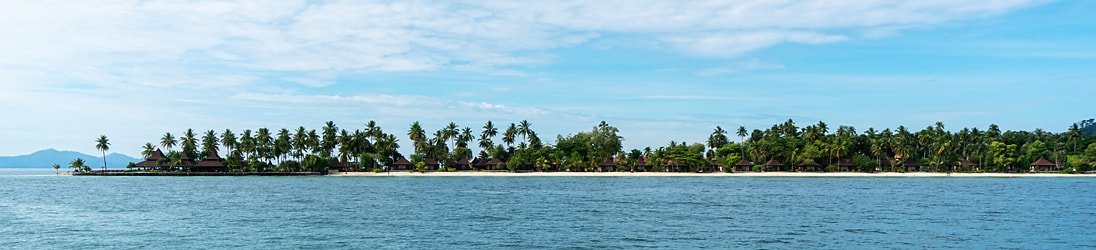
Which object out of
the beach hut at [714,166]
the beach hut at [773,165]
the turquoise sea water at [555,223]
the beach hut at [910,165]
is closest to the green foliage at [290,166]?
the beach hut at [714,166]

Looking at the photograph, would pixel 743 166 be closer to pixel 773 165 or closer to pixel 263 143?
pixel 773 165

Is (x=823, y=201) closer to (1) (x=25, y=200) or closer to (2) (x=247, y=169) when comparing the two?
(1) (x=25, y=200)

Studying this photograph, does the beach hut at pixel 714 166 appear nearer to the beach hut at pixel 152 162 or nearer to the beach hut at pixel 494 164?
the beach hut at pixel 494 164

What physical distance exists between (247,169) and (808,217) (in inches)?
5099

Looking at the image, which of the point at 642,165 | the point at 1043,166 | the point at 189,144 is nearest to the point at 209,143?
the point at 189,144

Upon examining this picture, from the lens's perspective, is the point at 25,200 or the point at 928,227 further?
the point at 25,200

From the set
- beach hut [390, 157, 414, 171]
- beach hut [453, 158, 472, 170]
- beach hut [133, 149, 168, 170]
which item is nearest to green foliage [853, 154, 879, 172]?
beach hut [453, 158, 472, 170]

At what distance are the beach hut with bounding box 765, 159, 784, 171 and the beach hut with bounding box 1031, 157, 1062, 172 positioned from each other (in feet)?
132

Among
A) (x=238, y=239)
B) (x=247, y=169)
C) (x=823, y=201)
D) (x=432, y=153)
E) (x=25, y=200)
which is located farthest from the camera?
(x=432, y=153)

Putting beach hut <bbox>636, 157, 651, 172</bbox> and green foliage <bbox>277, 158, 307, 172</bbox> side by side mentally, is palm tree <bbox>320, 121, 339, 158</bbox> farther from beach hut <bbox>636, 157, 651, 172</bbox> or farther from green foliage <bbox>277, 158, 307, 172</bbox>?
beach hut <bbox>636, 157, 651, 172</bbox>

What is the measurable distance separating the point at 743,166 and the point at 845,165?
55.6 ft

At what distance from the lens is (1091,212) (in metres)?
50.9

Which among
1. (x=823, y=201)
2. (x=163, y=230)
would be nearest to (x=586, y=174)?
(x=823, y=201)

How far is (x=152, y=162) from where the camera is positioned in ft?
527
